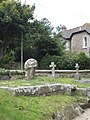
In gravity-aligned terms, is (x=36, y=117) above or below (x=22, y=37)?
below

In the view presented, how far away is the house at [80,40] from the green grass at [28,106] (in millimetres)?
31052

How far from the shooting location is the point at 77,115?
473 inches

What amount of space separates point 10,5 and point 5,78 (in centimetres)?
1069

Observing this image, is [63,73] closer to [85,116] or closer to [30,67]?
[30,67]

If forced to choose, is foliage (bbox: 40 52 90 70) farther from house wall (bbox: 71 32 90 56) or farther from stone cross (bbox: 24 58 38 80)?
house wall (bbox: 71 32 90 56)

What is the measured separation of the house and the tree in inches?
483

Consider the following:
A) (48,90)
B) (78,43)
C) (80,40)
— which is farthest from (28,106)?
(78,43)

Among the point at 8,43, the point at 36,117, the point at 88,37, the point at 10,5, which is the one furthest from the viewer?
the point at 88,37

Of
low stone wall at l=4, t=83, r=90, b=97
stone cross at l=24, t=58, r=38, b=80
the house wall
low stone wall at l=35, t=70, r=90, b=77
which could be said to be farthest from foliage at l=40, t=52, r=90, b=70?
low stone wall at l=4, t=83, r=90, b=97

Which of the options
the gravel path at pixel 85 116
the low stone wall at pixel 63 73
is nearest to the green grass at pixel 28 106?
the gravel path at pixel 85 116

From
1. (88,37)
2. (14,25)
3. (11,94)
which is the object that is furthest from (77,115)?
(88,37)

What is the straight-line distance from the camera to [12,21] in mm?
30219

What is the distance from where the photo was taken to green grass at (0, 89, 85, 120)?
933 centimetres

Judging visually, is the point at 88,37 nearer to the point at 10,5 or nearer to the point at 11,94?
the point at 10,5
